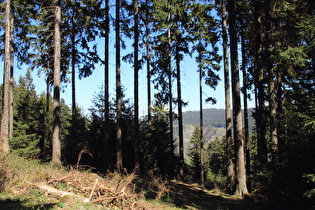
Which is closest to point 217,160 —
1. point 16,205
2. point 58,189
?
point 58,189

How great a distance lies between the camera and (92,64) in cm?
1733

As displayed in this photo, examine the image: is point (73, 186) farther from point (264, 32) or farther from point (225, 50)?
point (264, 32)

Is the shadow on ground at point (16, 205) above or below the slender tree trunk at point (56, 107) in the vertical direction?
below

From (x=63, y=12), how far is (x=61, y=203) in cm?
1588

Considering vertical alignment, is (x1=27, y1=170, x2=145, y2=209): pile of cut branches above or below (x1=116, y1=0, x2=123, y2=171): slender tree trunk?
below

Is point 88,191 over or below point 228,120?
below

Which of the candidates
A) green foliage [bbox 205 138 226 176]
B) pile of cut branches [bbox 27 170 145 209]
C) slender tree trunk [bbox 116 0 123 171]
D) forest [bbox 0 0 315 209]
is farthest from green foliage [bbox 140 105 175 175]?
green foliage [bbox 205 138 226 176]

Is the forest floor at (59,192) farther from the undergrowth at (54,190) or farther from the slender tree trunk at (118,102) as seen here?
the slender tree trunk at (118,102)

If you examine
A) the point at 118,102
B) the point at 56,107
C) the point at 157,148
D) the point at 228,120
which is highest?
the point at 118,102

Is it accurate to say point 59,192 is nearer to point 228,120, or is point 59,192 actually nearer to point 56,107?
point 56,107

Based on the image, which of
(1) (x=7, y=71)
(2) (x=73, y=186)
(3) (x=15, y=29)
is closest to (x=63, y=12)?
(3) (x=15, y=29)

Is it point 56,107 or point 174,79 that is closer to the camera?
point 56,107

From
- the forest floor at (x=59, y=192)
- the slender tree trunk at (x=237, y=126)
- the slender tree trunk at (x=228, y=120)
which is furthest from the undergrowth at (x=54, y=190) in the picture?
the slender tree trunk at (x=228, y=120)

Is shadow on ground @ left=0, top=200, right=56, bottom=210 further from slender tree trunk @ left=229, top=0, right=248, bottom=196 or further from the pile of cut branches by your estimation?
slender tree trunk @ left=229, top=0, right=248, bottom=196
